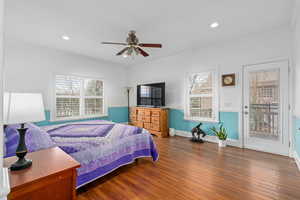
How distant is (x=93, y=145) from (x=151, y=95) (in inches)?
124

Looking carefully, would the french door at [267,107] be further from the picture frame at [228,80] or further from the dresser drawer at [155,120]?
the dresser drawer at [155,120]

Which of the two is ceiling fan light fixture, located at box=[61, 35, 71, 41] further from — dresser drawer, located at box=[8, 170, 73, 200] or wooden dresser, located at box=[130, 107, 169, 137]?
dresser drawer, located at box=[8, 170, 73, 200]

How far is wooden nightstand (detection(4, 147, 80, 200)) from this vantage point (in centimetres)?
96

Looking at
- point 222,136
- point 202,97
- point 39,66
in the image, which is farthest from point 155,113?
point 39,66

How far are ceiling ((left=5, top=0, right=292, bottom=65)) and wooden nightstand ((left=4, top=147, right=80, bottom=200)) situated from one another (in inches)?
88.1

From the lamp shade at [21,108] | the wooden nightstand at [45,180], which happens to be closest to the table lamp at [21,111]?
the lamp shade at [21,108]

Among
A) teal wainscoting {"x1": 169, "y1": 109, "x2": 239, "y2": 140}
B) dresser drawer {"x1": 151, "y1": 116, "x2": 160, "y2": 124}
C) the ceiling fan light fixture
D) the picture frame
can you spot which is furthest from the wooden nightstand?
the picture frame

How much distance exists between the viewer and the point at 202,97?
13.4 ft

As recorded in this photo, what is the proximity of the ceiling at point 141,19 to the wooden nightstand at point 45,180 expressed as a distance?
2237mm

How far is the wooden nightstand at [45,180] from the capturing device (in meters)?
0.96

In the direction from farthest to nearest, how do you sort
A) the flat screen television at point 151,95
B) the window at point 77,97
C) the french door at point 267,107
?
the flat screen television at point 151,95 → the window at point 77,97 → the french door at point 267,107

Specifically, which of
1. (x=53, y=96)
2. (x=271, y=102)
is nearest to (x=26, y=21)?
(x=53, y=96)

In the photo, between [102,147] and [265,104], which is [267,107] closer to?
[265,104]

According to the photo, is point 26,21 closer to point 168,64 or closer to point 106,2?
point 106,2
